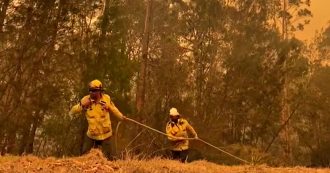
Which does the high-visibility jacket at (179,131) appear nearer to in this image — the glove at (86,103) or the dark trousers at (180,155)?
the dark trousers at (180,155)

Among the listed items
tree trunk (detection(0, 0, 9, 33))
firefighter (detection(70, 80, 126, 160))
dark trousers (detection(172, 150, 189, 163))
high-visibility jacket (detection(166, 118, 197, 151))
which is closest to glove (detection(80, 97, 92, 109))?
firefighter (detection(70, 80, 126, 160))

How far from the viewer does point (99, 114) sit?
9.96 meters

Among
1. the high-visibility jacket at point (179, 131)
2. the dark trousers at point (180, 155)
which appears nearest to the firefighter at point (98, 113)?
the high-visibility jacket at point (179, 131)

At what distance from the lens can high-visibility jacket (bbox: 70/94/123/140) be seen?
9.94 metres

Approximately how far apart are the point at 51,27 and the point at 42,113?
5.34 m

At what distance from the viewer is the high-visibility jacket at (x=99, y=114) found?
994 cm

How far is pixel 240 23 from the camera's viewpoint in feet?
131

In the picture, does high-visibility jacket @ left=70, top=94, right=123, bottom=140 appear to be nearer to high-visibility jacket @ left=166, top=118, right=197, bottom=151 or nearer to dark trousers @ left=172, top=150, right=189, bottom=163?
high-visibility jacket @ left=166, top=118, right=197, bottom=151

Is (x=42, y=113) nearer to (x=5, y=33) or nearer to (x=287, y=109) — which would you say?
(x=5, y=33)

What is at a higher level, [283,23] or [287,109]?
[283,23]

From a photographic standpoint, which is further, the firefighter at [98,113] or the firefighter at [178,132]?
the firefighter at [178,132]

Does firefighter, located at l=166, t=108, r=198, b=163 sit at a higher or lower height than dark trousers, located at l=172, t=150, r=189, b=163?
higher

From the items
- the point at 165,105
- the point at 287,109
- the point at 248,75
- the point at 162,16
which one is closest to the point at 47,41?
the point at 165,105

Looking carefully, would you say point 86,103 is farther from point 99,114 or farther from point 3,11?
point 3,11
